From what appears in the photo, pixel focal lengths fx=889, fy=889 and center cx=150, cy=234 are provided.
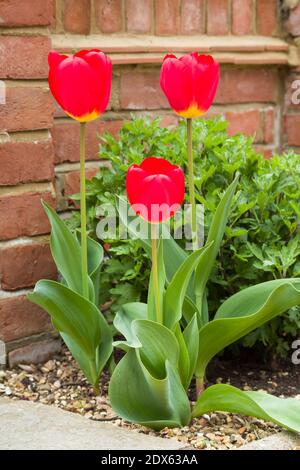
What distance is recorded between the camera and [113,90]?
2.71m

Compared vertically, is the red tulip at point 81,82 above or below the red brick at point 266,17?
below

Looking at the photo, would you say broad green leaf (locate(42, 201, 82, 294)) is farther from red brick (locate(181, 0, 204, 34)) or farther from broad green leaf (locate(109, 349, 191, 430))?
red brick (locate(181, 0, 204, 34))

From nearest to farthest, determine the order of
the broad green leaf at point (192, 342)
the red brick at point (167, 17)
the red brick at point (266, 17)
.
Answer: the broad green leaf at point (192, 342) < the red brick at point (167, 17) < the red brick at point (266, 17)

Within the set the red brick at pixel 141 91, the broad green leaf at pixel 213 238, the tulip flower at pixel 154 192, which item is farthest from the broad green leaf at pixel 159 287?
the red brick at pixel 141 91

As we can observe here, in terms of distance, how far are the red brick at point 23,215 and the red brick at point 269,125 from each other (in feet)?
3.62

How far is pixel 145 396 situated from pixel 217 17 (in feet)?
5.24

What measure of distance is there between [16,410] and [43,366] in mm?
420

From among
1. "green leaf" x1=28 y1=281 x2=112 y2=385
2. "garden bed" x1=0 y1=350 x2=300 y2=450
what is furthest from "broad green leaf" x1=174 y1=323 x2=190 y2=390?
"green leaf" x1=28 y1=281 x2=112 y2=385

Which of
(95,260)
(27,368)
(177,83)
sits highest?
(177,83)

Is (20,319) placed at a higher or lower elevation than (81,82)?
lower

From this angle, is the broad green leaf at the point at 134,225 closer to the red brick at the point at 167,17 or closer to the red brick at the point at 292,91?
the red brick at the point at 167,17

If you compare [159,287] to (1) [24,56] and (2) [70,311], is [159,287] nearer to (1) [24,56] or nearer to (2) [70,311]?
(2) [70,311]

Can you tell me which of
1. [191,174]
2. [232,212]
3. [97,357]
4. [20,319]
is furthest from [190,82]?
[20,319]

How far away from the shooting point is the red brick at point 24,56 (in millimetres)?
2260
